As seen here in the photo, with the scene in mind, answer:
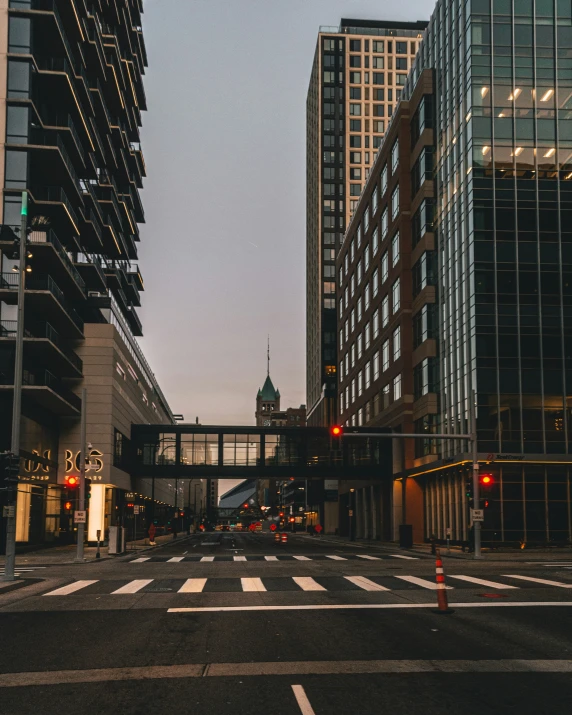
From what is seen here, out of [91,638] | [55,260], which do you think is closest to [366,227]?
[55,260]

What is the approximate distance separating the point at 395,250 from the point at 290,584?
50385 millimetres

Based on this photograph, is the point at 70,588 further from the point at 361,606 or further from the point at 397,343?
the point at 397,343

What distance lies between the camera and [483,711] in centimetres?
862

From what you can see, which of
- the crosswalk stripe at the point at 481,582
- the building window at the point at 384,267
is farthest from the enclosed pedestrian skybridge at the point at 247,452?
the crosswalk stripe at the point at 481,582

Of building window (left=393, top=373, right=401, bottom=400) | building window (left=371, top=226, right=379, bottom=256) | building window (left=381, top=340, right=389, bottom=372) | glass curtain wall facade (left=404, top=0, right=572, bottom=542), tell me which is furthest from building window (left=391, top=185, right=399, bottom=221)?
building window (left=393, top=373, right=401, bottom=400)

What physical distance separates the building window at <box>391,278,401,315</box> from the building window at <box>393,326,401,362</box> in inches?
69.3

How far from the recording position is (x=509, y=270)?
52.5 metres

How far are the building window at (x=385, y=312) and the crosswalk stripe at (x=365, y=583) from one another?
4867 cm

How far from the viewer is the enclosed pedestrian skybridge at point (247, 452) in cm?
7700

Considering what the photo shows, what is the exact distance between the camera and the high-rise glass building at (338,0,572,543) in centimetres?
5075

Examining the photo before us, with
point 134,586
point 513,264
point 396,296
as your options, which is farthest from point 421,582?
point 396,296

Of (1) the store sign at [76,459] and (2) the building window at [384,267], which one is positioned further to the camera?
(2) the building window at [384,267]

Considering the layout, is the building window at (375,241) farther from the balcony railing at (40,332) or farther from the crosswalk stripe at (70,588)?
the crosswalk stripe at (70,588)

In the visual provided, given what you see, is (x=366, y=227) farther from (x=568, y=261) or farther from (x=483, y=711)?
(x=483, y=711)
